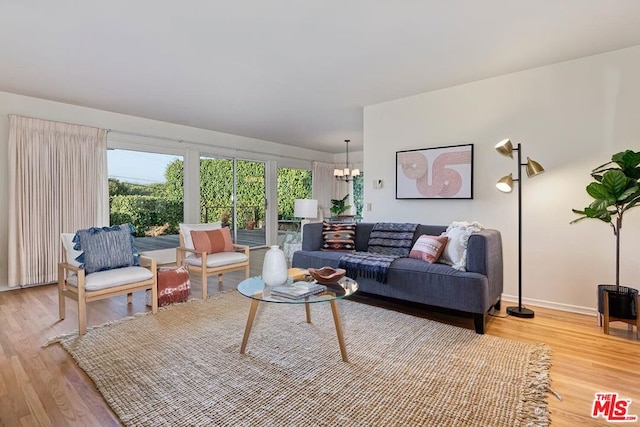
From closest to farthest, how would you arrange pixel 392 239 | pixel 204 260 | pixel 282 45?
pixel 282 45 → pixel 204 260 → pixel 392 239

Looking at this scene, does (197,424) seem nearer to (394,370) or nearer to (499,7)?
(394,370)

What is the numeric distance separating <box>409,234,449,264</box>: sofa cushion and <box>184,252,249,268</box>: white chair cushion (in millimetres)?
2010

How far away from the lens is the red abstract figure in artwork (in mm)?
3854

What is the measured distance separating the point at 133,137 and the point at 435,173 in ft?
14.8

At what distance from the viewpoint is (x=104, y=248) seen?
301 centimetres

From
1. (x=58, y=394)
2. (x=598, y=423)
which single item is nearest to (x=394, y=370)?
(x=598, y=423)

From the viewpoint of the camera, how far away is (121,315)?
10.1 feet

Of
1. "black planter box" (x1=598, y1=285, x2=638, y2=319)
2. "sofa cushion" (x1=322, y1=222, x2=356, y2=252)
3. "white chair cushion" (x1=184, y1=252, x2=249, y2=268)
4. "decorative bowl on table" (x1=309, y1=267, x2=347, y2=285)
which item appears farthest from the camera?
"sofa cushion" (x1=322, y1=222, x2=356, y2=252)

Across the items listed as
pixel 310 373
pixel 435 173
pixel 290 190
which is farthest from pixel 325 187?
pixel 310 373

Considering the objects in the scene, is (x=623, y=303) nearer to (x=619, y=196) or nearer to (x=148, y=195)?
(x=619, y=196)

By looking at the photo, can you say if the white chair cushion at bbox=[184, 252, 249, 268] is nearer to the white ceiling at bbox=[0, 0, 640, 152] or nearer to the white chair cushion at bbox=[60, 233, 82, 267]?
the white chair cushion at bbox=[60, 233, 82, 267]

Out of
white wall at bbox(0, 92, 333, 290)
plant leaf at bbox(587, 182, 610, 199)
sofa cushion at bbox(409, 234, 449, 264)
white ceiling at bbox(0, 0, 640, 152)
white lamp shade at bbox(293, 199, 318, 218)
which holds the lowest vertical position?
sofa cushion at bbox(409, 234, 449, 264)

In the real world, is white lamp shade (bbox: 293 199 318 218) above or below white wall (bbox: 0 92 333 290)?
below

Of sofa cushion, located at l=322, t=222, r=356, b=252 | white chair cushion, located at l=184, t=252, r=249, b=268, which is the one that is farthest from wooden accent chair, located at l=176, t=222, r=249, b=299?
sofa cushion, located at l=322, t=222, r=356, b=252
